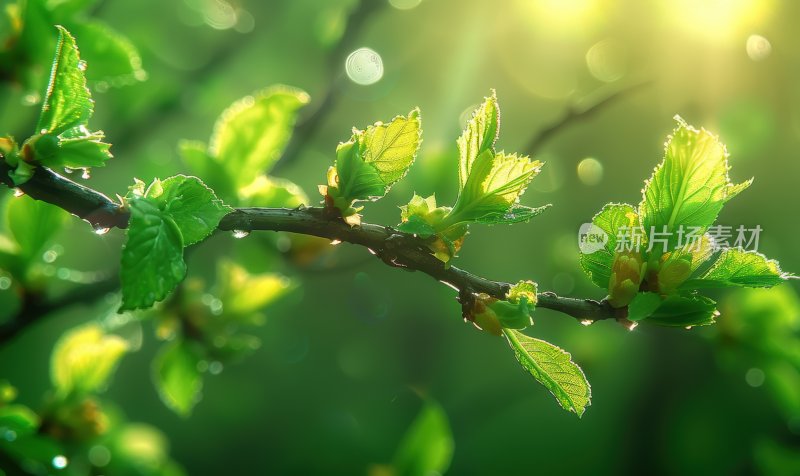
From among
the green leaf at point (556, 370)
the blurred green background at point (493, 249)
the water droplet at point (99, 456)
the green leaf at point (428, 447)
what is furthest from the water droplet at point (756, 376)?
the water droplet at point (99, 456)

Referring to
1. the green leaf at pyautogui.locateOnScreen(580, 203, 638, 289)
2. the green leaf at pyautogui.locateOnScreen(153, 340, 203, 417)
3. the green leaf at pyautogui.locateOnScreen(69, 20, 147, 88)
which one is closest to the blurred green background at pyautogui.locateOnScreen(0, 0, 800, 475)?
the green leaf at pyautogui.locateOnScreen(153, 340, 203, 417)

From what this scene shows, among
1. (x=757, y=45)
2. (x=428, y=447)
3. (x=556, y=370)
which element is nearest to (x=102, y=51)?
(x=556, y=370)

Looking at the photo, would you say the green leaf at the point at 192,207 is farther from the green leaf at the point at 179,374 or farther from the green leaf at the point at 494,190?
the green leaf at the point at 179,374

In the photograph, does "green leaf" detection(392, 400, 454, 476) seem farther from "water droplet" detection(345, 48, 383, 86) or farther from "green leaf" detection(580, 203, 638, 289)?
"water droplet" detection(345, 48, 383, 86)

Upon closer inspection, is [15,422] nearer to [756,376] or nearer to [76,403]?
[76,403]

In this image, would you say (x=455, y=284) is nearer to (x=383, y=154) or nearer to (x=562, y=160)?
(x=383, y=154)

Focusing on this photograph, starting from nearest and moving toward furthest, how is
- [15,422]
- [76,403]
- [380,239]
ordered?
[380,239], [15,422], [76,403]
